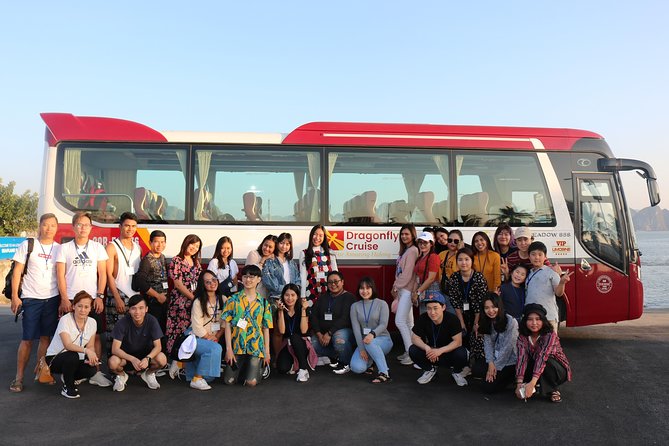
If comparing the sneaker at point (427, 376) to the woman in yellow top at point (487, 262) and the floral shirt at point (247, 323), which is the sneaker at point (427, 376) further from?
the floral shirt at point (247, 323)

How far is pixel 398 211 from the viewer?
802 cm

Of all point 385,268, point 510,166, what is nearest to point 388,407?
point 385,268

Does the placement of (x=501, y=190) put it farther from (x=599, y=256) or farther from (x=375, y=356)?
(x=375, y=356)

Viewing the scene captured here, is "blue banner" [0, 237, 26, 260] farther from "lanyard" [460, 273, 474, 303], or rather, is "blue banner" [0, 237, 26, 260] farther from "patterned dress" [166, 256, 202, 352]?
"lanyard" [460, 273, 474, 303]

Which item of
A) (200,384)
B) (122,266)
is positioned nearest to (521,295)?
(200,384)

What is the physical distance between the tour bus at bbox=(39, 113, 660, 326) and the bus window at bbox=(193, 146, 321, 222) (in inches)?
0.6

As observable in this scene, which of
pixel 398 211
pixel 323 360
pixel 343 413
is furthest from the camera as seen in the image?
pixel 398 211

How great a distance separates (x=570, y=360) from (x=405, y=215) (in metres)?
3.10

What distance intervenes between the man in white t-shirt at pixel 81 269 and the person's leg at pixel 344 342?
2698 millimetres

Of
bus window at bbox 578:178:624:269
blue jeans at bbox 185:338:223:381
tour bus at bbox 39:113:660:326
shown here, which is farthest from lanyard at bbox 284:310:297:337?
bus window at bbox 578:178:624:269

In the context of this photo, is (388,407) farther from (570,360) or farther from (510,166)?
(510,166)

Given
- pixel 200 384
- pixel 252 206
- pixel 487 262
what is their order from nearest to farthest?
1. pixel 200 384
2. pixel 487 262
3. pixel 252 206

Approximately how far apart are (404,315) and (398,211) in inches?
66.1

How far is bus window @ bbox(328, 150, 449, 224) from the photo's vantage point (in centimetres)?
796
